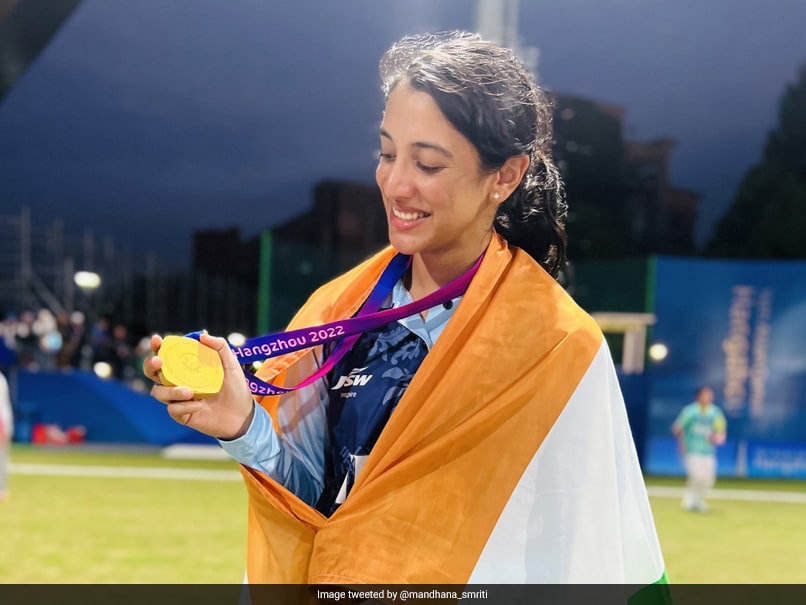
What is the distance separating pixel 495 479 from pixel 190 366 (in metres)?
0.55

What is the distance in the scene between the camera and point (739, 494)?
11961mm

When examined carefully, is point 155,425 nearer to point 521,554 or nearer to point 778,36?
point 521,554

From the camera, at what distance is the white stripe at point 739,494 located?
11.4 metres

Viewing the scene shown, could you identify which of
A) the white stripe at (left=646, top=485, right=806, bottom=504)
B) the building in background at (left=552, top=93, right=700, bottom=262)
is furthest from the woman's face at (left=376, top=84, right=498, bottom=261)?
the building in background at (left=552, top=93, right=700, bottom=262)

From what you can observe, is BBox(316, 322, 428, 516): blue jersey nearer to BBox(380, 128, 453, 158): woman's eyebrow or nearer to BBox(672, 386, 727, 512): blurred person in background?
BBox(380, 128, 453, 158): woman's eyebrow

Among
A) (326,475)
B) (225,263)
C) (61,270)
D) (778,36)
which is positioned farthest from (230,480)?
(778,36)

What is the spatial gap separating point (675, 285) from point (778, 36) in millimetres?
27493

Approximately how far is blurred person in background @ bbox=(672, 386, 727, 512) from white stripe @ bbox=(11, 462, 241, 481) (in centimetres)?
562

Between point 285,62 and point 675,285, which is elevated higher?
point 285,62

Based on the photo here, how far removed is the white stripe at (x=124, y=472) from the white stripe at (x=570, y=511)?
33.8ft

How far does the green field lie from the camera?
21.0 feet

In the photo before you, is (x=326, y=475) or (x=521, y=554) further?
(x=326, y=475)

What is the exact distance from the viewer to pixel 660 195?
34344 millimetres

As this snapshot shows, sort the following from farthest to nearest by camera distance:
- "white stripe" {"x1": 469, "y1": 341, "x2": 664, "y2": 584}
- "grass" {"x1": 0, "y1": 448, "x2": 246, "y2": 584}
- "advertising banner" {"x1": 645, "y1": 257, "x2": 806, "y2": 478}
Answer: "advertising banner" {"x1": 645, "y1": 257, "x2": 806, "y2": 478}
"grass" {"x1": 0, "y1": 448, "x2": 246, "y2": 584}
"white stripe" {"x1": 469, "y1": 341, "x2": 664, "y2": 584}
